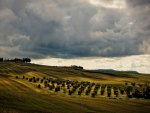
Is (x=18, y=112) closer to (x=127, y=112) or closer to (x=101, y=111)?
(x=101, y=111)

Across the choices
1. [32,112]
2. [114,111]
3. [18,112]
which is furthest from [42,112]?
[114,111]

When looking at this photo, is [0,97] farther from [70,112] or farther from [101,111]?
[101,111]

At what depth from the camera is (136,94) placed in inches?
4385

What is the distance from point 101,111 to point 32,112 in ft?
64.8

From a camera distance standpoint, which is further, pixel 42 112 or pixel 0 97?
pixel 0 97

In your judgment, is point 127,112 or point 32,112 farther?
point 127,112

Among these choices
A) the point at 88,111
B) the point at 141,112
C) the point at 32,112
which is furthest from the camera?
the point at 141,112

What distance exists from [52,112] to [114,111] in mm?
18158

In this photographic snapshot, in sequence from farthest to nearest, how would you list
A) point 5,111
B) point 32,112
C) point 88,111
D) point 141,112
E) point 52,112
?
point 141,112 < point 88,111 < point 52,112 < point 32,112 < point 5,111

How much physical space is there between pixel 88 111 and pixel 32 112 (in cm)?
1616

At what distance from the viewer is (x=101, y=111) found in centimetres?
6519

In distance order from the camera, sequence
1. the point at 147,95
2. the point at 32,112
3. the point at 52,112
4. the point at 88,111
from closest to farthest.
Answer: the point at 32,112
the point at 52,112
the point at 88,111
the point at 147,95

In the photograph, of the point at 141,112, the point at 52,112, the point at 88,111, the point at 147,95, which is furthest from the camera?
the point at 147,95

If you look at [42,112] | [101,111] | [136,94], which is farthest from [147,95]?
[42,112]
